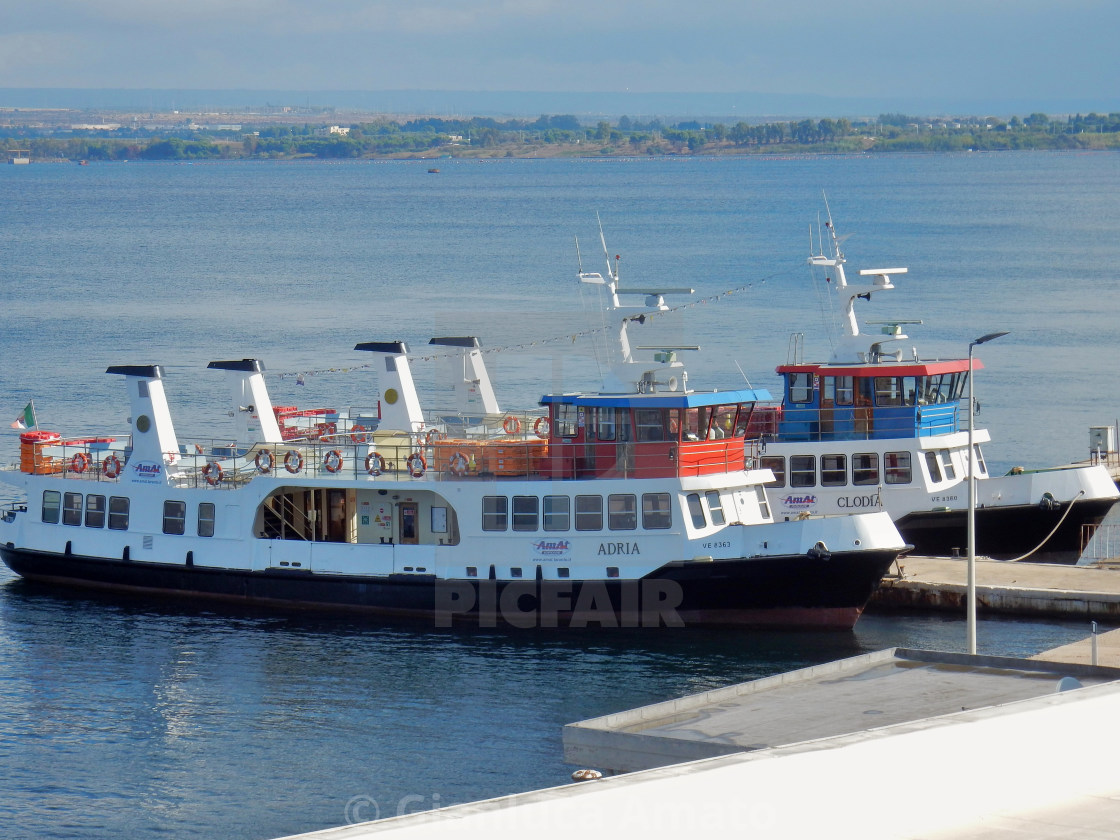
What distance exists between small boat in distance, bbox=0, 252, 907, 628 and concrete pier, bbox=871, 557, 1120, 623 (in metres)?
2.74

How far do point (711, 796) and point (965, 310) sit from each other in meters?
80.1

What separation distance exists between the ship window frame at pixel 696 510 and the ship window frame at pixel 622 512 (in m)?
1.15

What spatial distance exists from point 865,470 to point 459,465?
10659 millimetres

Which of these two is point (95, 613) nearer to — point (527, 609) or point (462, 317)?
point (527, 609)

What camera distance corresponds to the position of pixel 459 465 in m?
36.7

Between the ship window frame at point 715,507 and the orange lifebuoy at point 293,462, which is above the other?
the orange lifebuoy at point 293,462

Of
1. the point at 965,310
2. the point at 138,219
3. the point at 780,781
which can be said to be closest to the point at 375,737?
the point at 780,781

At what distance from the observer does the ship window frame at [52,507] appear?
41.2 m

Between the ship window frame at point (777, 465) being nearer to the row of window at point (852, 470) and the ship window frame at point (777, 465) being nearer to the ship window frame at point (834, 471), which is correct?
the row of window at point (852, 470)

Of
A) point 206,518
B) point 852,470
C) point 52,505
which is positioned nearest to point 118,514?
point 52,505

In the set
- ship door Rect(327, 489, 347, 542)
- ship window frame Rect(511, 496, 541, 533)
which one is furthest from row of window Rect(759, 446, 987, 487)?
ship door Rect(327, 489, 347, 542)

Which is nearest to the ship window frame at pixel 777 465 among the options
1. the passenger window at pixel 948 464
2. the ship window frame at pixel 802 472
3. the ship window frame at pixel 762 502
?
the ship window frame at pixel 802 472

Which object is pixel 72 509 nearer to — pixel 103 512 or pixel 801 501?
pixel 103 512

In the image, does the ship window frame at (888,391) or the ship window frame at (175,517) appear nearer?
the ship window frame at (175,517)
